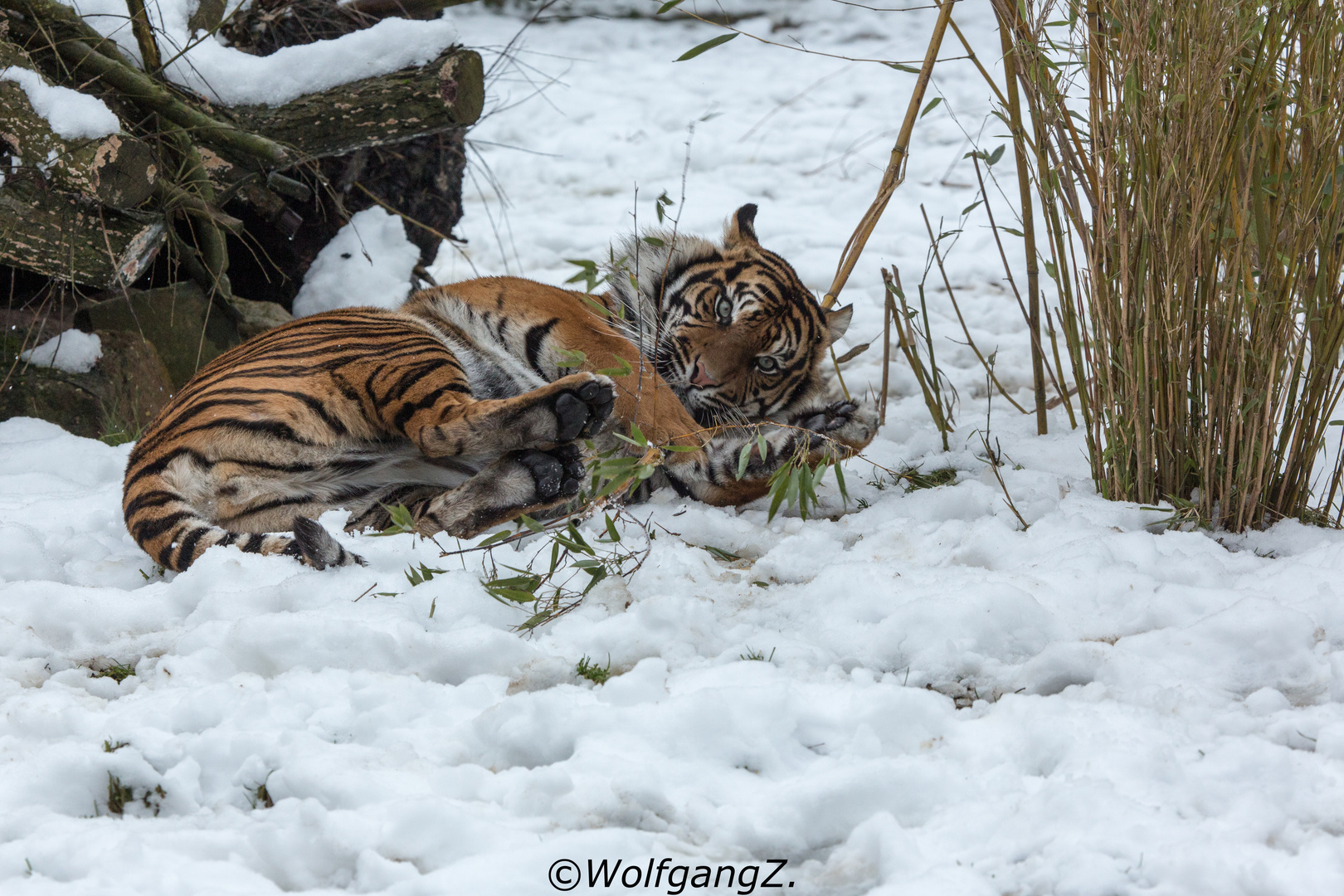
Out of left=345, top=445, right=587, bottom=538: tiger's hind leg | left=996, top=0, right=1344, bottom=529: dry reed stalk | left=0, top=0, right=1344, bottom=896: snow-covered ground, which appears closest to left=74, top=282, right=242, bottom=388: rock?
left=0, top=0, right=1344, bottom=896: snow-covered ground

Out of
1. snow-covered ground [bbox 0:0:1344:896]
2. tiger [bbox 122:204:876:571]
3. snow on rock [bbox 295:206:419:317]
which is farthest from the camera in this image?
snow on rock [bbox 295:206:419:317]

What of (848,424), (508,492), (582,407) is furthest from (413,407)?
(848,424)

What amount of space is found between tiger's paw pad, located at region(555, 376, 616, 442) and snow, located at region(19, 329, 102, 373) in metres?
2.13

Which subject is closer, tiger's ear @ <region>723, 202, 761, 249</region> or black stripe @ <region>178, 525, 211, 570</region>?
black stripe @ <region>178, 525, 211, 570</region>

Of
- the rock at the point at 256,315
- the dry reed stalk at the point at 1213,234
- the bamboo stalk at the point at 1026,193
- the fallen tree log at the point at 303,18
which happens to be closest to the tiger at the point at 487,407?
the bamboo stalk at the point at 1026,193

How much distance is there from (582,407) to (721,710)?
3.87 ft

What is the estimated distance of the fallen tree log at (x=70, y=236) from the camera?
334 cm

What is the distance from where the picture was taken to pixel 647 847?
155 cm

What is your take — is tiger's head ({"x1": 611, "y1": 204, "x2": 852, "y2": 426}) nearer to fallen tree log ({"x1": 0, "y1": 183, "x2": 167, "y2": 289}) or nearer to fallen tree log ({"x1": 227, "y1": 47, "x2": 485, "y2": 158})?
fallen tree log ({"x1": 227, "y1": 47, "x2": 485, "y2": 158})

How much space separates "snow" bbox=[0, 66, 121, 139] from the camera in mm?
3309

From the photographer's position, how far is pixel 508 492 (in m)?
2.91

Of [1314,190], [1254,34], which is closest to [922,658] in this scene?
[1314,190]

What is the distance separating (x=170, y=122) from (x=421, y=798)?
310 centimetres

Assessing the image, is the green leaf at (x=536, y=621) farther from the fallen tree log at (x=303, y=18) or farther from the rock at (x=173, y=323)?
the fallen tree log at (x=303, y=18)
